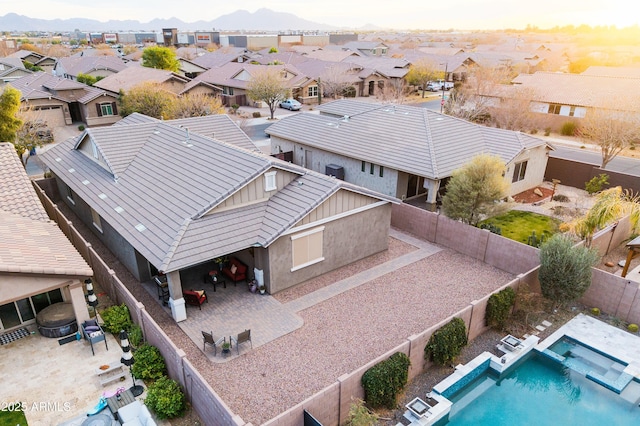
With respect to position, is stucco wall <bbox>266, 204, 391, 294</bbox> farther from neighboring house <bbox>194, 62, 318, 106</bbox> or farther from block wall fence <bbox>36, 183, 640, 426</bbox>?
neighboring house <bbox>194, 62, 318, 106</bbox>

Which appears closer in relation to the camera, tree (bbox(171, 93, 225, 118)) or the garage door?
tree (bbox(171, 93, 225, 118))

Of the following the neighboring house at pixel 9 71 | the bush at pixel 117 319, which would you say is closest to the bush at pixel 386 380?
the bush at pixel 117 319

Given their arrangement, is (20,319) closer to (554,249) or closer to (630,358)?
(554,249)

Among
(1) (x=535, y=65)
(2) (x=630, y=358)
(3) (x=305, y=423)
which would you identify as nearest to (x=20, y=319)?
(3) (x=305, y=423)

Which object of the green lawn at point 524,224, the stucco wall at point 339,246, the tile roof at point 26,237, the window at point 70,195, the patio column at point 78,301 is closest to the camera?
the tile roof at point 26,237

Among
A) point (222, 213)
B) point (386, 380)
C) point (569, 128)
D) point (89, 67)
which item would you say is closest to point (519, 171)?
point (222, 213)

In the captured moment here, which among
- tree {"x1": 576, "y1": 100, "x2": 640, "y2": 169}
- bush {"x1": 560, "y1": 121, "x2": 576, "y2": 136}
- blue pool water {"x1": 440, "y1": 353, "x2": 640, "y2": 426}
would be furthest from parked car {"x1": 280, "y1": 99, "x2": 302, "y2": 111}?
blue pool water {"x1": 440, "y1": 353, "x2": 640, "y2": 426}

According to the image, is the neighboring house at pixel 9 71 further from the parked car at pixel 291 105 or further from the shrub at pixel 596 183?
the shrub at pixel 596 183
